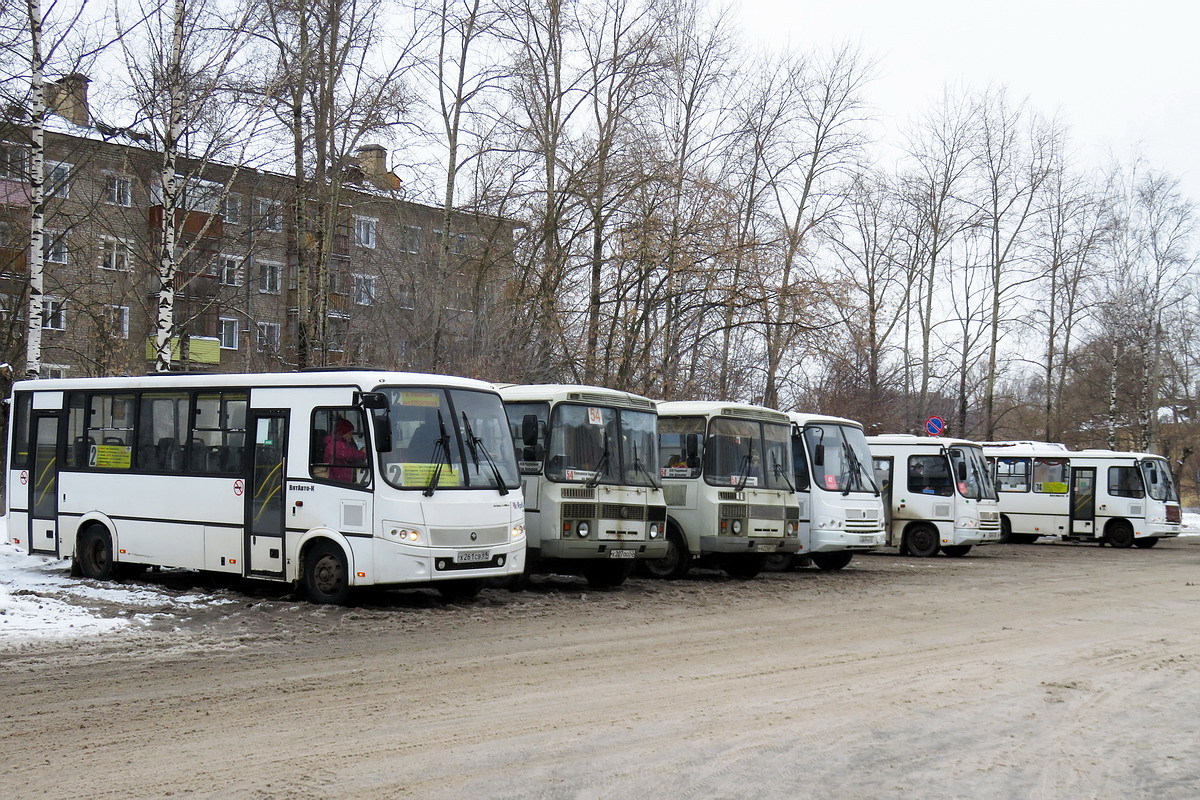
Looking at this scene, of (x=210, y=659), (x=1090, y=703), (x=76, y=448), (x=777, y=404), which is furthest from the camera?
(x=777, y=404)

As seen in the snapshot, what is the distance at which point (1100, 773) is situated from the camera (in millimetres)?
6871

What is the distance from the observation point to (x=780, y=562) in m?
22.5

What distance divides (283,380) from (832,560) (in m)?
12.5

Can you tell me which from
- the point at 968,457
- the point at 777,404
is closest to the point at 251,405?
the point at 968,457

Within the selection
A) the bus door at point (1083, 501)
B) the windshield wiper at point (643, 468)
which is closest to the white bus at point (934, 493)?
the bus door at point (1083, 501)

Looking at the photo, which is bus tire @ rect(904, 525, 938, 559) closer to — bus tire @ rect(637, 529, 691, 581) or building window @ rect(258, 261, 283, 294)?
bus tire @ rect(637, 529, 691, 581)

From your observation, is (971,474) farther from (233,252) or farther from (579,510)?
(233,252)

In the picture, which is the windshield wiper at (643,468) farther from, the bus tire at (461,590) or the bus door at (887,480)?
the bus door at (887,480)

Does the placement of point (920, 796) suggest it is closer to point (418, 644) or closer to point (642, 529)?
point (418, 644)

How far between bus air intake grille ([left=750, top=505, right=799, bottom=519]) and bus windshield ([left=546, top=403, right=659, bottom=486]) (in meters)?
2.36

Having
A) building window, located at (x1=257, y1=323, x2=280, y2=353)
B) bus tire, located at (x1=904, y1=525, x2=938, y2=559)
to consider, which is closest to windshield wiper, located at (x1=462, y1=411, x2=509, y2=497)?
bus tire, located at (x1=904, y1=525, x2=938, y2=559)

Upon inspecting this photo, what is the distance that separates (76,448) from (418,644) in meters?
7.78

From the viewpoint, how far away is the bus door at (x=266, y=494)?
1442cm

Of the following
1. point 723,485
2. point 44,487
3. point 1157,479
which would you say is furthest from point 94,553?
point 1157,479
